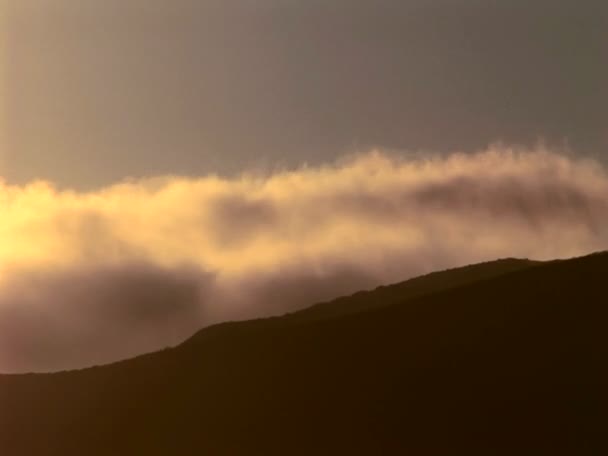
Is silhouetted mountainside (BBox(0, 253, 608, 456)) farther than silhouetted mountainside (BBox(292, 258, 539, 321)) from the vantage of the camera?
No

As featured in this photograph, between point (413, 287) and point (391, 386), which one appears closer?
point (391, 386)

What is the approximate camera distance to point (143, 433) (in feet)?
95.0

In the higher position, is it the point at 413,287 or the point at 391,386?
the point at 413,287

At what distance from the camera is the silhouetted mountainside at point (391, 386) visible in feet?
75.9

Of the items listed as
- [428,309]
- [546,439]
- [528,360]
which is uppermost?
[428,309]

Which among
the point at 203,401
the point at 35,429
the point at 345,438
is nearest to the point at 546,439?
the point at 345,438

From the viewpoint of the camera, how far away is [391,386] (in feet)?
85.2

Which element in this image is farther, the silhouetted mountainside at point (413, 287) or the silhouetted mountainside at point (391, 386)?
the silhouetted mountainside at point (413, 287)

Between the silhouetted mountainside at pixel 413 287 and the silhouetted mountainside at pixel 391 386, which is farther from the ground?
the silhouetted mountainside at pixel 413 287

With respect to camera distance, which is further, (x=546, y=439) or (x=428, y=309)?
(x=428, y=309)

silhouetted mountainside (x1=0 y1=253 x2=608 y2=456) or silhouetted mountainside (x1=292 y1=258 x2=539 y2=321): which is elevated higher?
silhouetted mountainside (x1=292 y1=258 x2=539 y2=321)

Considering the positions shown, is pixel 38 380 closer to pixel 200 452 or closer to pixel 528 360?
pixel 200 452

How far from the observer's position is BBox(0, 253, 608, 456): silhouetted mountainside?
75.9 feet

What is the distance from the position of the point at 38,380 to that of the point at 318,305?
40.1 feet
